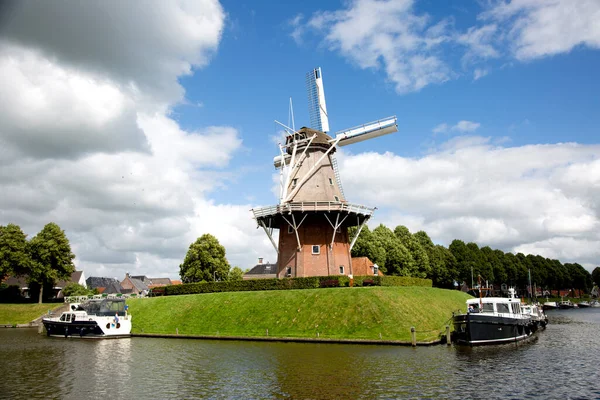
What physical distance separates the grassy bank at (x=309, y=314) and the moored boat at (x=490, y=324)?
2229 mm

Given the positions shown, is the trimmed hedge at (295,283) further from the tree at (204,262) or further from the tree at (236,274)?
the tree at (236,274)

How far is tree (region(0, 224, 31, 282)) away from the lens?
212 ft

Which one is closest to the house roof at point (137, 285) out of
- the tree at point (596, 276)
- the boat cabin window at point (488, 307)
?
the boat cabin window at point (488, 307)

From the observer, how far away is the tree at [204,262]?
3017 inches

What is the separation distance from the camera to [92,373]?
2284cm

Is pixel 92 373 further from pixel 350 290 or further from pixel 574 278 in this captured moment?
pixel 574 278

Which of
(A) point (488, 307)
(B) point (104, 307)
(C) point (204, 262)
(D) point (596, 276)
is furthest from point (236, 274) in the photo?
(D) point (596, 276)

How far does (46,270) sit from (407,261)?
56.3 metres

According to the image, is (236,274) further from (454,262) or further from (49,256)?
(454,262)

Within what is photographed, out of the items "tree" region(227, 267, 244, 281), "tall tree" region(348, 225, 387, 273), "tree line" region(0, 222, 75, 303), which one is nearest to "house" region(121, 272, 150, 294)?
"tree" region(227, 267, 244, 281)

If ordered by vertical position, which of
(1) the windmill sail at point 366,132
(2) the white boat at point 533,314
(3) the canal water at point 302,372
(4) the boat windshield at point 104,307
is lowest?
(3) the canal water at point 302,372

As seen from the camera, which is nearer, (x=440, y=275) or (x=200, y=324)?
(x=200, y=324)

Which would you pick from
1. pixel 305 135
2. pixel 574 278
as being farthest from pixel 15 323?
pixel 574 278

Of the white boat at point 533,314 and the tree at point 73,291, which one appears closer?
the white boat at point 533,314
